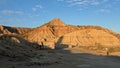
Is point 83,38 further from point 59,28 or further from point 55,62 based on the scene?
point 55,62

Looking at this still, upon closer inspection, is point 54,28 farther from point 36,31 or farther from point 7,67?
point 7,67

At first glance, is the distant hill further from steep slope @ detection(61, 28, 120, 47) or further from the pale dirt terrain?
the pale dirt terrain

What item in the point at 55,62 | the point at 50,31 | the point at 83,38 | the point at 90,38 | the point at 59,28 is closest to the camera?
the point at 55,62

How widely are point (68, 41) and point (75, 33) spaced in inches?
256

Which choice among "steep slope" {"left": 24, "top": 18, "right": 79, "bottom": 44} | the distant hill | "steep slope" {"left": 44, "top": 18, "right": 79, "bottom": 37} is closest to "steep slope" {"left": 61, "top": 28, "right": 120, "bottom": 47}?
the distant hill

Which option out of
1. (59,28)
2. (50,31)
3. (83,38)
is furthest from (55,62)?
(59,28)

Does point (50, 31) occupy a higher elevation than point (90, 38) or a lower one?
higher

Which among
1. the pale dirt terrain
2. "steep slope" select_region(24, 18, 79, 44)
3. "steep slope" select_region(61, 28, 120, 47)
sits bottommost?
the pale dirt terrain

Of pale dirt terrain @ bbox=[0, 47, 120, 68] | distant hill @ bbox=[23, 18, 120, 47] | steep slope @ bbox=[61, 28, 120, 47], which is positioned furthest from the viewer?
steep slope @ bbox=[61, 28, 120, 47]

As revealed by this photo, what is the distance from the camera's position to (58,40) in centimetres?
10419

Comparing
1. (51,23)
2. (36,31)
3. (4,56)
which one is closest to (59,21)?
(51,23)

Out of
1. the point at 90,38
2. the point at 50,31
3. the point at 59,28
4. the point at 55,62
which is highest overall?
the point at 59,28

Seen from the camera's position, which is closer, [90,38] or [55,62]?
[55,62]

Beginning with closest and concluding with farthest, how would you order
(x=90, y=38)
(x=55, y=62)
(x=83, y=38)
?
(x=55, y=62) < (x=83, y=38) < (x=90, y=38)
